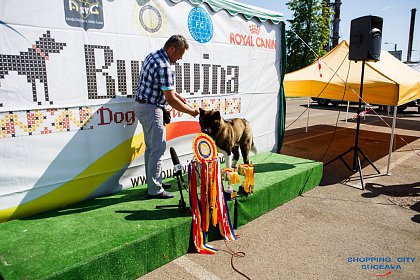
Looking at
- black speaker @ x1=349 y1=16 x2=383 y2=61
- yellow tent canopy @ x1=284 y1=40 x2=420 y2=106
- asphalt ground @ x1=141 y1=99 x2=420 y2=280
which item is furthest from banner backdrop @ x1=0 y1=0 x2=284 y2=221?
yellow tent canopy @ x1=284 y1=40 x2=420 y2=106

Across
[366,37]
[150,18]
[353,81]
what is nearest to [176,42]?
[150,18]

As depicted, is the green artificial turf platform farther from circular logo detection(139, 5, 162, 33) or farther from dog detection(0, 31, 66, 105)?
circular logo detection(139, 5, 162, 33)

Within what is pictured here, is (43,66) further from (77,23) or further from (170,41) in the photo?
(170,41)

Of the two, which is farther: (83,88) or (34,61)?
(83,88)

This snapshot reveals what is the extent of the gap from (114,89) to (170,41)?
1.00 m

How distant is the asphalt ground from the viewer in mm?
2953

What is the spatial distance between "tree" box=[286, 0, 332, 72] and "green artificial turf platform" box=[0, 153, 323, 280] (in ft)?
82.9

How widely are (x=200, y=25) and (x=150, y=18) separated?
93 centimetres

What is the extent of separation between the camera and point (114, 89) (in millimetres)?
3824

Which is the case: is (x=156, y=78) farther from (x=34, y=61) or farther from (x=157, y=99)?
(x=34, y=61)

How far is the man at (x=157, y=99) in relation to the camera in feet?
11.1

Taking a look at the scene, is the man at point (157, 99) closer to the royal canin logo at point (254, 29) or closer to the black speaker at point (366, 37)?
the royal canin logo at point (254, 29)

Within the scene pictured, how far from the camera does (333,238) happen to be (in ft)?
11.8

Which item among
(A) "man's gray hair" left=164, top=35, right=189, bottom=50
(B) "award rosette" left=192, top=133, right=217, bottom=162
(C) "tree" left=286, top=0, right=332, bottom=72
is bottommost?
(B) "award rosette" left=192, top=133, right=217, bottom=162
